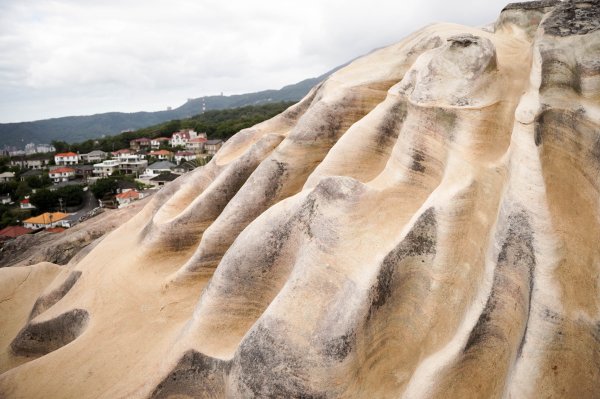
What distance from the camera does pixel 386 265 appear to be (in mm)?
5719

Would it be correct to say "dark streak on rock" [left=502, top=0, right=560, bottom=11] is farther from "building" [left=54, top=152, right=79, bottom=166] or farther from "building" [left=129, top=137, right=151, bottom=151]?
"building" [left=129, top=137, right=151, bottom=151]

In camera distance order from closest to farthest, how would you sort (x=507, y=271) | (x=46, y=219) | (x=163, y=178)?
(x=507, y=271) < (x=46, y=219) < (x=163, y=178)

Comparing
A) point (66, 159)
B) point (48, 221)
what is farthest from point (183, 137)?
point (48, 221)

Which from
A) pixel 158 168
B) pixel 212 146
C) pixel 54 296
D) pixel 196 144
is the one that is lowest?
pixel 158 168

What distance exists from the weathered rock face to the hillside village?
27.1m

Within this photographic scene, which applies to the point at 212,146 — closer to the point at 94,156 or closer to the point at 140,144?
the point at 140,144

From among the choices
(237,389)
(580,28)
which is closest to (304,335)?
(237,389)

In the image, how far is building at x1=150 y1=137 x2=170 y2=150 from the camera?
108688 mm

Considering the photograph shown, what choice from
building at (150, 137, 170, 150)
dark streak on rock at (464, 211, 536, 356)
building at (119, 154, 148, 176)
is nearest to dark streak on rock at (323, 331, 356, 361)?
dark streak on rock at (464, 211, 536, 356)

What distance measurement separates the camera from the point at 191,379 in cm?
688

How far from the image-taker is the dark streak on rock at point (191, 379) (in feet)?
22.1

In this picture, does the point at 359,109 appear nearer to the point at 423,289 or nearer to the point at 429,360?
the point at 423,289

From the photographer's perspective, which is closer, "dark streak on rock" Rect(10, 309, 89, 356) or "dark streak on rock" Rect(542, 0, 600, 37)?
"dark streak on rock" Rect(542, 0, 600, 37)

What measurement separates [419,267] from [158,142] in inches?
4472
